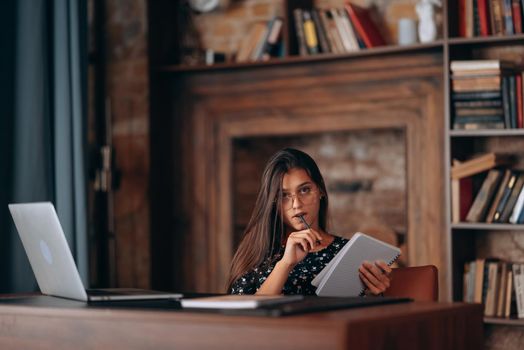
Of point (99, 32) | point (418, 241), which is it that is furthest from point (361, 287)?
point (99, 32)

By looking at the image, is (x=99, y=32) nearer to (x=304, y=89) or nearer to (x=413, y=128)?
(x=304, y=89)

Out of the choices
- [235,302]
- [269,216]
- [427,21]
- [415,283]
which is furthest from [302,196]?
[427,21]

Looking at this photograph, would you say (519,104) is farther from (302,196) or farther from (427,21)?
(302,196)

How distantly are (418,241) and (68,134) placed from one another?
5.68 ft

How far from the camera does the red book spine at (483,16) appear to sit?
3980 millimetres

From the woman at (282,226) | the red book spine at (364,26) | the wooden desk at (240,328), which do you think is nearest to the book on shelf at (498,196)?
the red book spine at (364,26)

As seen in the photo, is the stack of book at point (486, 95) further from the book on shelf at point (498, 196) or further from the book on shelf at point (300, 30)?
the book on shelf at point (300, 30)

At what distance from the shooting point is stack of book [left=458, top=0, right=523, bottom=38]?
12.9 ft

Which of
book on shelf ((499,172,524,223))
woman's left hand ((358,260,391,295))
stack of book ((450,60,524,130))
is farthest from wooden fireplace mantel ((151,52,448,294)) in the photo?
woman's left hand ((358,260,391,295))

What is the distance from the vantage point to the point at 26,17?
13.1ft

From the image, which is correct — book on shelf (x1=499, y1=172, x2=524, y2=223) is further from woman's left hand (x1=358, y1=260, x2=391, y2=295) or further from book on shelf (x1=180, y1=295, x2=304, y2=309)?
book on shelf (x1=180, y1=295, x2=304, y2=309)

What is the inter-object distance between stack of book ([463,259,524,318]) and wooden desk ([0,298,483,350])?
1.80m

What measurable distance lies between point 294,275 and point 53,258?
0.87m

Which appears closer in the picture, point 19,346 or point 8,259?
point 19,346
